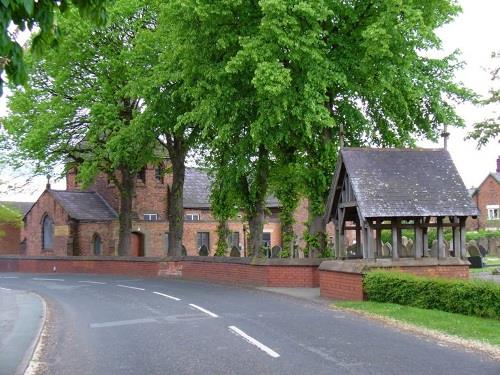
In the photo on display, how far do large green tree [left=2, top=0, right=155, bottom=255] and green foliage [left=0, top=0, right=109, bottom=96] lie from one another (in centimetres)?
2374

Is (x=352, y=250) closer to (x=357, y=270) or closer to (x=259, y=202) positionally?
(x=259, y=202)

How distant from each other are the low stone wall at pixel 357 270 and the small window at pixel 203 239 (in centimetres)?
3241

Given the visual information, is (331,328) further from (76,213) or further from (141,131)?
(76,213)

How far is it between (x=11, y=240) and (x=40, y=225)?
10667 mm

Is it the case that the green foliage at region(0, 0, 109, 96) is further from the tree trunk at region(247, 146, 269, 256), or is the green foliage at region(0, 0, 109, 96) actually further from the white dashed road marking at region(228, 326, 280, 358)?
the tree trunk at region(247, 146, 269, 256)

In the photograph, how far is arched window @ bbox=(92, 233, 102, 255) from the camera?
4784 centimetres

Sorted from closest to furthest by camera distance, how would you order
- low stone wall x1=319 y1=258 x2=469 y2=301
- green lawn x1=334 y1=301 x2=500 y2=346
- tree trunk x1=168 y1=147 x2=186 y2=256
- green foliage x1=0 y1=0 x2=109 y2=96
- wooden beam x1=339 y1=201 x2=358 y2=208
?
green foliage x1=0 y1=0 x2=109 y2=96 < green lawn x1=334 y1=301 x2=500 y2=346 < low stone wall x1=319 y1=258 x2=469 y2=301 < wooden beam x1=339 y1=201 x2=358 y2=208 < tree trunk x1=168 y1=147 x2=186 y2=256

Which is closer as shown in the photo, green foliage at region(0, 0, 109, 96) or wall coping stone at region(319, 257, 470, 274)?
green foliage at region(0, 0, 109, 96)

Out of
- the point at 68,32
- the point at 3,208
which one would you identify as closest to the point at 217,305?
the point at 68,32

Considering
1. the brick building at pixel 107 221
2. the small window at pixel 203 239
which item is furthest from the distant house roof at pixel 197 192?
the small window at pixel 203 239

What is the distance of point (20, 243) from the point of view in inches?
2223

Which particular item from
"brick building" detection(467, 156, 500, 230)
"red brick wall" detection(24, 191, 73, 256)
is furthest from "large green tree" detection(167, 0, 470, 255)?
"brick building" detection(467, 156, 500, 230)

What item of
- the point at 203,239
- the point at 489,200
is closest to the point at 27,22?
the point at 203,239

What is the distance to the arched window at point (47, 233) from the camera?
49875mm
